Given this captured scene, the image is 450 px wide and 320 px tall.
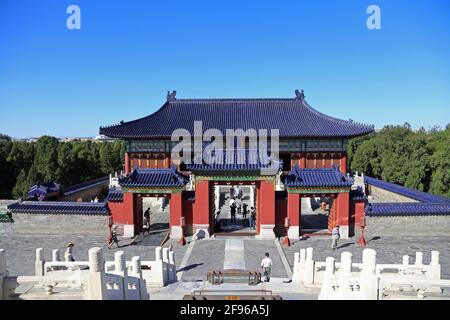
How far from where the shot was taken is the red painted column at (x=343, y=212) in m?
19.1

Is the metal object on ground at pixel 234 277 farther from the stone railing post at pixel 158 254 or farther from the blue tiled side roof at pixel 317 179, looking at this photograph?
the blue tiled side roof at pixel 317 179

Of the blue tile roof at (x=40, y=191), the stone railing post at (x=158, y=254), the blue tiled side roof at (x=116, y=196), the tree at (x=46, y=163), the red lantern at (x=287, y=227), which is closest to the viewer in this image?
the stone railing post at (x=158, y=254)

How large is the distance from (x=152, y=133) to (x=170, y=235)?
997 centimetres

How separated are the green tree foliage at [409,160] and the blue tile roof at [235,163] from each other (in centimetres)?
1948

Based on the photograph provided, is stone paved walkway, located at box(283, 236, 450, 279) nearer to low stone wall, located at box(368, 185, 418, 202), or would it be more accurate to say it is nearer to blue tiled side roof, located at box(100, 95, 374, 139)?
low stone wall, located at box(368, 185, 418, 202)

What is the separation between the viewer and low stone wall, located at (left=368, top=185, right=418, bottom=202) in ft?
86.3

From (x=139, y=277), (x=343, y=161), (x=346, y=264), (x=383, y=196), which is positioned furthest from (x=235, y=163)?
(x=383, y=196)

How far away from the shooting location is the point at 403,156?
36.5 m

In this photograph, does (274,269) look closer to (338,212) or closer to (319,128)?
(338,212)

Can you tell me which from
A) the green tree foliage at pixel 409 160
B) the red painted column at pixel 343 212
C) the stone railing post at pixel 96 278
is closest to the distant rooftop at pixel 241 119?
the red painted column at pixel 343 212

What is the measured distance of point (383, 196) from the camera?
2998cm

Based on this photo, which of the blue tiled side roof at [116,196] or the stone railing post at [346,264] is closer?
the stone railing post at [346,264]

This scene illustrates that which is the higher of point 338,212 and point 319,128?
point 319,128

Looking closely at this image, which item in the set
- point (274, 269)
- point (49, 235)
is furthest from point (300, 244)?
point (49, 235)
